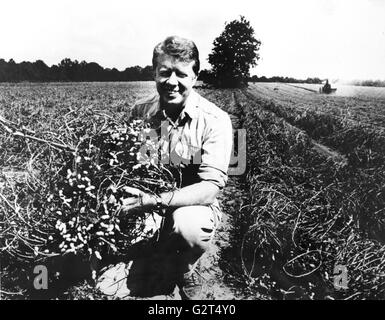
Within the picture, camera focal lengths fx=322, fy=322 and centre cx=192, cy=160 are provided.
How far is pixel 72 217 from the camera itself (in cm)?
186

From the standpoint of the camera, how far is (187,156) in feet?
7.80

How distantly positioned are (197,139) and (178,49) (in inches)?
25.4

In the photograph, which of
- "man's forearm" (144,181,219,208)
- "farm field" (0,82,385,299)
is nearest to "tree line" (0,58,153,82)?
"farm field" (0,82,385,299)

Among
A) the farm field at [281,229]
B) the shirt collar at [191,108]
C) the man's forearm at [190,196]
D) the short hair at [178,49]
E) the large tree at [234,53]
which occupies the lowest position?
the farm field at [281,229]

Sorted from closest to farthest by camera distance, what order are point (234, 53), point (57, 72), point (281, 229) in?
1. point (281, 229)
2. point (234, 53)
3. point (57, 72)

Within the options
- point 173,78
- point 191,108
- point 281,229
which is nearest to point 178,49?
point 173,78

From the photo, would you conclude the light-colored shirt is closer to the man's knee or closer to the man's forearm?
the man's forearm

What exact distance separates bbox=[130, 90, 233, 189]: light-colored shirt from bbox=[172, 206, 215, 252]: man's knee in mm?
247

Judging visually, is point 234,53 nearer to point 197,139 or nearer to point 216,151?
point 197,139

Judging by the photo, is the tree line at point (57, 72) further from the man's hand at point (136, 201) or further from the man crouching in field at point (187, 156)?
the man's hand at point (136, 201)

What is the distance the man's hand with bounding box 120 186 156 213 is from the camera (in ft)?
6.42

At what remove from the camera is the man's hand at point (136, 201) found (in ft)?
6.42

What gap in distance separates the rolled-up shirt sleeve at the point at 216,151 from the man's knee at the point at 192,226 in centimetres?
24

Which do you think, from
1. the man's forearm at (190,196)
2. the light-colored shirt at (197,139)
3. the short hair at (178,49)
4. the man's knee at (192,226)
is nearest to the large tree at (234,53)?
the short hair at (178,49)
